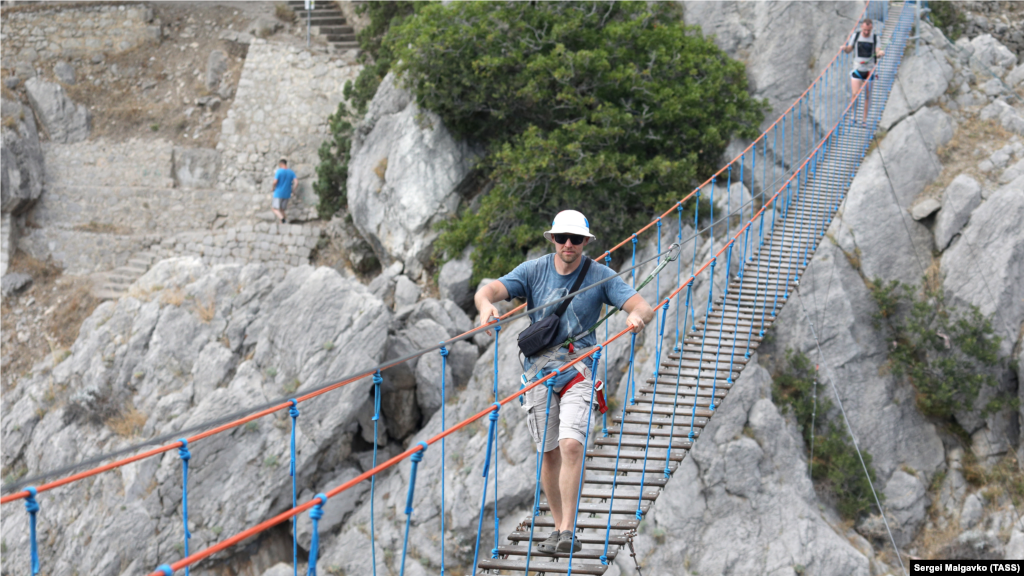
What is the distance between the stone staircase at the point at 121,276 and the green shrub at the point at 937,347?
10351 millimetres

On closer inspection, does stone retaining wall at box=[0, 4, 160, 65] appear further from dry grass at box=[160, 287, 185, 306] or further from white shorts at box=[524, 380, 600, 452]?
white shorts at box=[524, 380, 600, 452]

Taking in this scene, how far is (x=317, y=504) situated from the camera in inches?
90.7

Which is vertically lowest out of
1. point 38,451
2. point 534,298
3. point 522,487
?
point 38,451

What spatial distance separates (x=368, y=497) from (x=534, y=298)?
4976 millimetres

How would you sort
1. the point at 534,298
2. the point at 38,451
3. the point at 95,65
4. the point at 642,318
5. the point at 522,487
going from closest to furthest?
the point at 642,318
the point at 534,298
the point at 522,487
the point at 38,451
the point at 95,65

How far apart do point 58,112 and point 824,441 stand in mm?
13257

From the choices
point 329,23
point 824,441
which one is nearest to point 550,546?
point 824,441

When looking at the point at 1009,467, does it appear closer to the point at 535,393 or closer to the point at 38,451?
the point at 535,393

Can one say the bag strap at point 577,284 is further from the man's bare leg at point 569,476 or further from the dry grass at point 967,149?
the dry grass at point 967,149

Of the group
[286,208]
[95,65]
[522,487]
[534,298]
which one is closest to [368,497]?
[522,487]

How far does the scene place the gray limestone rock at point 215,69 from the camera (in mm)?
12844

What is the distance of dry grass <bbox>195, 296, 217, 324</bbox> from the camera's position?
827 centimetres

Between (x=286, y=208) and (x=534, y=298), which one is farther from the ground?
(x=534, y=298)

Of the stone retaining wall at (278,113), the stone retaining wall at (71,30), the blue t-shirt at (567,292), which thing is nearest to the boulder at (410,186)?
the stone retaining wall at (278,113)
